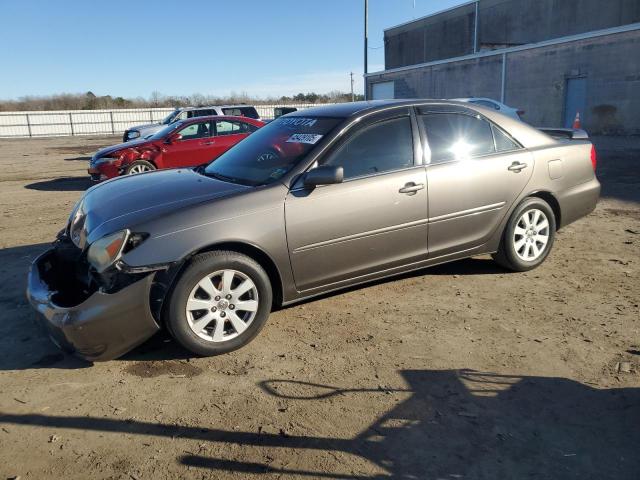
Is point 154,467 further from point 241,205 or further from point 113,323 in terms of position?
point 241,205

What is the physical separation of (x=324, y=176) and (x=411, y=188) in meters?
0.87

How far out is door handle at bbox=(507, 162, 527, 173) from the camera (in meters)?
4.89

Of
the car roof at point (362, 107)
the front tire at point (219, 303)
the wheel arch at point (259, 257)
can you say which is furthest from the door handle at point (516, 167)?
the front tire at point (219, 303)

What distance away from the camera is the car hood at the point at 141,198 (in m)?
3.65

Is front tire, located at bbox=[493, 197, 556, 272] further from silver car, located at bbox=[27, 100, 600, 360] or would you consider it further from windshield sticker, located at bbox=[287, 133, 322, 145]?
windshield sticker, located at bbox=[287, 133, 322, 145]

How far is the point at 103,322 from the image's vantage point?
10.9 feet

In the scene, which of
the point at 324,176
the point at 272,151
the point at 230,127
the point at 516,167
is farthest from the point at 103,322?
the point at 230,127

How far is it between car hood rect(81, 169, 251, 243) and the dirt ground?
3.18ft

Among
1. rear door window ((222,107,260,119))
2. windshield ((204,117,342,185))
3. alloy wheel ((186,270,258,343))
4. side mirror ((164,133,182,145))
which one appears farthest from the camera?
rear door window ((222,107,260,119))

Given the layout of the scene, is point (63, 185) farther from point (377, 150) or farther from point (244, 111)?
point (377, 150)

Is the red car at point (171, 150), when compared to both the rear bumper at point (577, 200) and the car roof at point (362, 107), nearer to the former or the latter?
the car roof at point (362, 107)

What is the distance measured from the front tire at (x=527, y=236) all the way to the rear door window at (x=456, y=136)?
693 mm

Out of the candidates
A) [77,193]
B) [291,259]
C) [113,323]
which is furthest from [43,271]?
[77,193]

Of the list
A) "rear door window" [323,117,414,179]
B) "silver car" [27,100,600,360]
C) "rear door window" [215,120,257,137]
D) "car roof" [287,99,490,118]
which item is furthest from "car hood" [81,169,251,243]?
"rear door window" [215,120,257,137]
